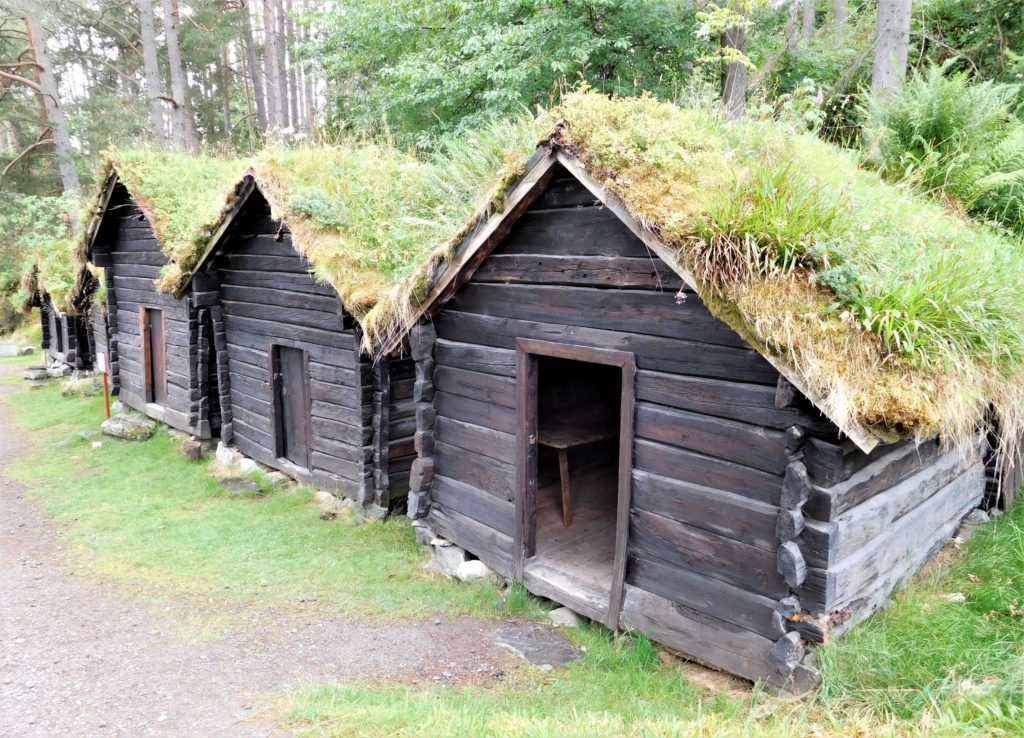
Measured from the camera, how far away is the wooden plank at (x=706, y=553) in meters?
4.35

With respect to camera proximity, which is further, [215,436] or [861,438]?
[215,436]

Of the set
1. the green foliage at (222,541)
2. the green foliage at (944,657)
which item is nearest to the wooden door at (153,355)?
the green foliage at (222,541)

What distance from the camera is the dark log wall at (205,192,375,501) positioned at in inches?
333

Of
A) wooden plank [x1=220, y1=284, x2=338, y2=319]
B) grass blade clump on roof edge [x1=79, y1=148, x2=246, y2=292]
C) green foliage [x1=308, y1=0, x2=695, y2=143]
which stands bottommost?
wooden plank [x1=220, y1=284, x2=338, y2=319]

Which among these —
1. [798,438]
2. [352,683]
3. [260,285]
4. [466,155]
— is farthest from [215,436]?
[798,438]

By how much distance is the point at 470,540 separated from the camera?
6.69 m

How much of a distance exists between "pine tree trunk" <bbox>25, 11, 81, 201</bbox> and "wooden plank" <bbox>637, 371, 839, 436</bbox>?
842 inches

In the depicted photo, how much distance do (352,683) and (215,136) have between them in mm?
29282

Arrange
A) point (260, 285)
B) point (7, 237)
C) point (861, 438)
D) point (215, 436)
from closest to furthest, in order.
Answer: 1. point (861, 438)
2. point (260, 285)
3. point (215, 436)
4. point (7, 237)

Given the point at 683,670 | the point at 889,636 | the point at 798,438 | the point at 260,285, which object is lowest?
the point at 683,670

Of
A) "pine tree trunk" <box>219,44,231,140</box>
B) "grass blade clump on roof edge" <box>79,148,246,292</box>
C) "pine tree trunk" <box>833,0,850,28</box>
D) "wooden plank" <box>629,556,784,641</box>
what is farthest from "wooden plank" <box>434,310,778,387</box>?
"pine tree trunk" <box>219,44,231,140</box>

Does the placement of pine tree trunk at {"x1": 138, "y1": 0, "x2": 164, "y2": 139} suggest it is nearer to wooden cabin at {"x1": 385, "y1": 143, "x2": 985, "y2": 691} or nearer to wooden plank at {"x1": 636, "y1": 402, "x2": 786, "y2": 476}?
wooden cabin at {"x1": 385, "y1": 143, "x2": 985, "y2": 691}

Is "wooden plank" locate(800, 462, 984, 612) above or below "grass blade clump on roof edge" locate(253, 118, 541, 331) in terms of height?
below

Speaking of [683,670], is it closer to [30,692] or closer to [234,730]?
[234,730]
